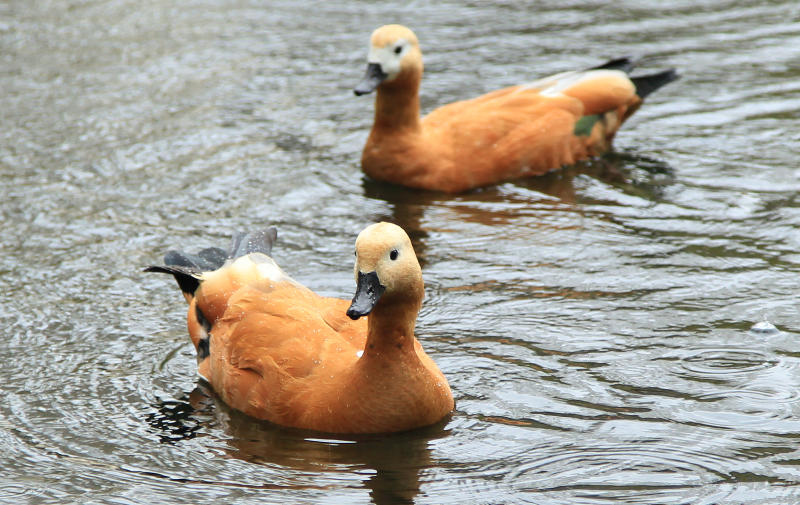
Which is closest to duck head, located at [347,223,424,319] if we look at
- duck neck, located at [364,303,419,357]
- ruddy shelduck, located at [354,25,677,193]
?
duck neck, located at [364,303,419,357]

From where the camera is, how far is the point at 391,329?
18.4 ft

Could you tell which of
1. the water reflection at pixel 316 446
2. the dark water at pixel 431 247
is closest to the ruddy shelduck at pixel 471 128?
the dark water at pixel 431 247

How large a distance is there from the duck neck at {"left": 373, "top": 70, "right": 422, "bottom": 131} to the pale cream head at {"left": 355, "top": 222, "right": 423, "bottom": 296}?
3.88 metres

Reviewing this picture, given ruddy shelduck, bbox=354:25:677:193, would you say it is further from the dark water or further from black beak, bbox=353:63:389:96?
the dark water

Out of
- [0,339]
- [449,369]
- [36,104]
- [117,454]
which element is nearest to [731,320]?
[449,369]

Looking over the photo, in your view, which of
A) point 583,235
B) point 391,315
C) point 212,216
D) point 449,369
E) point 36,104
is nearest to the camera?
point 391,315

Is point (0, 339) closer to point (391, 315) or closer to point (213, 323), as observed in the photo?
point (213, 323)

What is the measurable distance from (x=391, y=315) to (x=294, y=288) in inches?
40.3

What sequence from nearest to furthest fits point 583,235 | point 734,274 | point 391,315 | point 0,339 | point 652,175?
point 391,315 → point 0,339 → point 734,274 → point 583,235 → point 652,175

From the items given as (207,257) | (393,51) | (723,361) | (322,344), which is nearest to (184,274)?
(207,257)

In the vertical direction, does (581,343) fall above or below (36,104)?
below

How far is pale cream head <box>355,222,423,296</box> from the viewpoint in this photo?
210 inches

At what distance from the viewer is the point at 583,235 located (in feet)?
26.8

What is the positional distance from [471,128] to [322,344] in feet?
12.0
